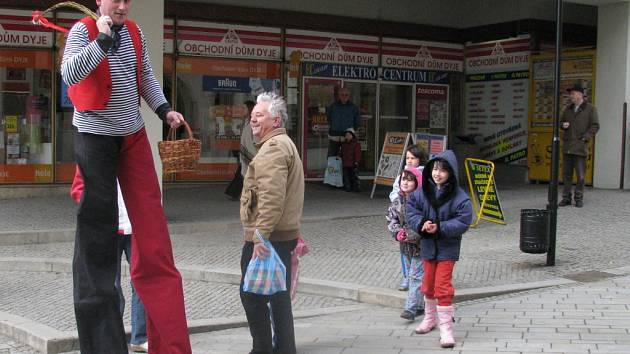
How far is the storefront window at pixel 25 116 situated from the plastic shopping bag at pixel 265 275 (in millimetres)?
10612

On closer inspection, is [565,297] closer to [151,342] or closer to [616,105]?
[151,342]

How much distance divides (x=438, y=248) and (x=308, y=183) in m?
11.1

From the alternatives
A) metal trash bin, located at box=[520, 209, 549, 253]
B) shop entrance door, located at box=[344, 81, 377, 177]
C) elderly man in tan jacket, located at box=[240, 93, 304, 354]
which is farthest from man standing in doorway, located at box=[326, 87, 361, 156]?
elderly man in tan jacket, located at box=[240, 93, 304, 354]

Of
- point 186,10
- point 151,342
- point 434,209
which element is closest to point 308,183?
point 186,10

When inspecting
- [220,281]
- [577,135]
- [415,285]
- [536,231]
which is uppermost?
[577,135]

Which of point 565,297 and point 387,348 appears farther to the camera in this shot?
point 565,297

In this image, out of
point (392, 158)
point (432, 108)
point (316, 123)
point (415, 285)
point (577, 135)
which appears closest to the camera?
point (415, 285)

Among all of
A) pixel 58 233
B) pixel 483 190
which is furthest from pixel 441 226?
pixel 58 233

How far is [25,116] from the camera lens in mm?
14922

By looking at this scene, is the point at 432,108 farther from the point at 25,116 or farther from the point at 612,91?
the point at 25,116

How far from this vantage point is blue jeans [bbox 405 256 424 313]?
6.88 metres

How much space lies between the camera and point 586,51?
16750mm

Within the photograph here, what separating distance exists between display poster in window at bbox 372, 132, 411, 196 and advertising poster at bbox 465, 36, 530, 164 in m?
4.78

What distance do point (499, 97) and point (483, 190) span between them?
7744mm
